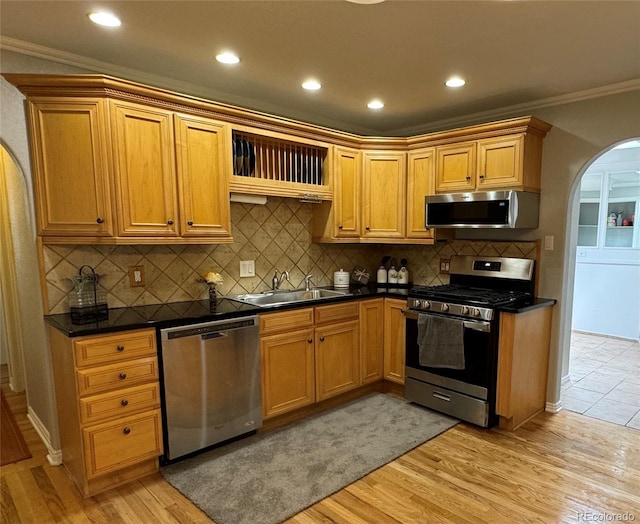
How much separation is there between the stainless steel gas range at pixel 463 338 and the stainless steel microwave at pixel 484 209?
0.47 metres

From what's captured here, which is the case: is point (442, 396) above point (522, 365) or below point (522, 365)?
below

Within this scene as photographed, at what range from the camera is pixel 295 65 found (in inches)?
101

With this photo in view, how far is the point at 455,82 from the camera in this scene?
287 centimetres

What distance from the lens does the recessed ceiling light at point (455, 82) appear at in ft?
9.14

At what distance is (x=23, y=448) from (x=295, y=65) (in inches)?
124

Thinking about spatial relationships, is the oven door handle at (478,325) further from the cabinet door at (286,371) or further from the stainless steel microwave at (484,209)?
the cabinet door at (286,371)

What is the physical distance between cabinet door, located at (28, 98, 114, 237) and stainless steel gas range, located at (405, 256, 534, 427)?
2.42m

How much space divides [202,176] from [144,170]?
1.25 ft

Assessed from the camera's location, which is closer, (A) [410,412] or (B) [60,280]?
(B) [60,280]

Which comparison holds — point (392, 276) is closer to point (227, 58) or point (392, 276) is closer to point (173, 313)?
point (173, 313)

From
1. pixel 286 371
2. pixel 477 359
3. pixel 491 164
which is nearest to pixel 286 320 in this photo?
pixel 286 371

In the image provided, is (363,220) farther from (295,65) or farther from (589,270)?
(589,270)

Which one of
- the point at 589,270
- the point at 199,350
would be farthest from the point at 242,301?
the point at 589,270

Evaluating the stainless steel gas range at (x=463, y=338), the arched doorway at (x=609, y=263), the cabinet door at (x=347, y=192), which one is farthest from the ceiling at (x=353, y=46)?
the arched doorway at (x=609, y=263)
